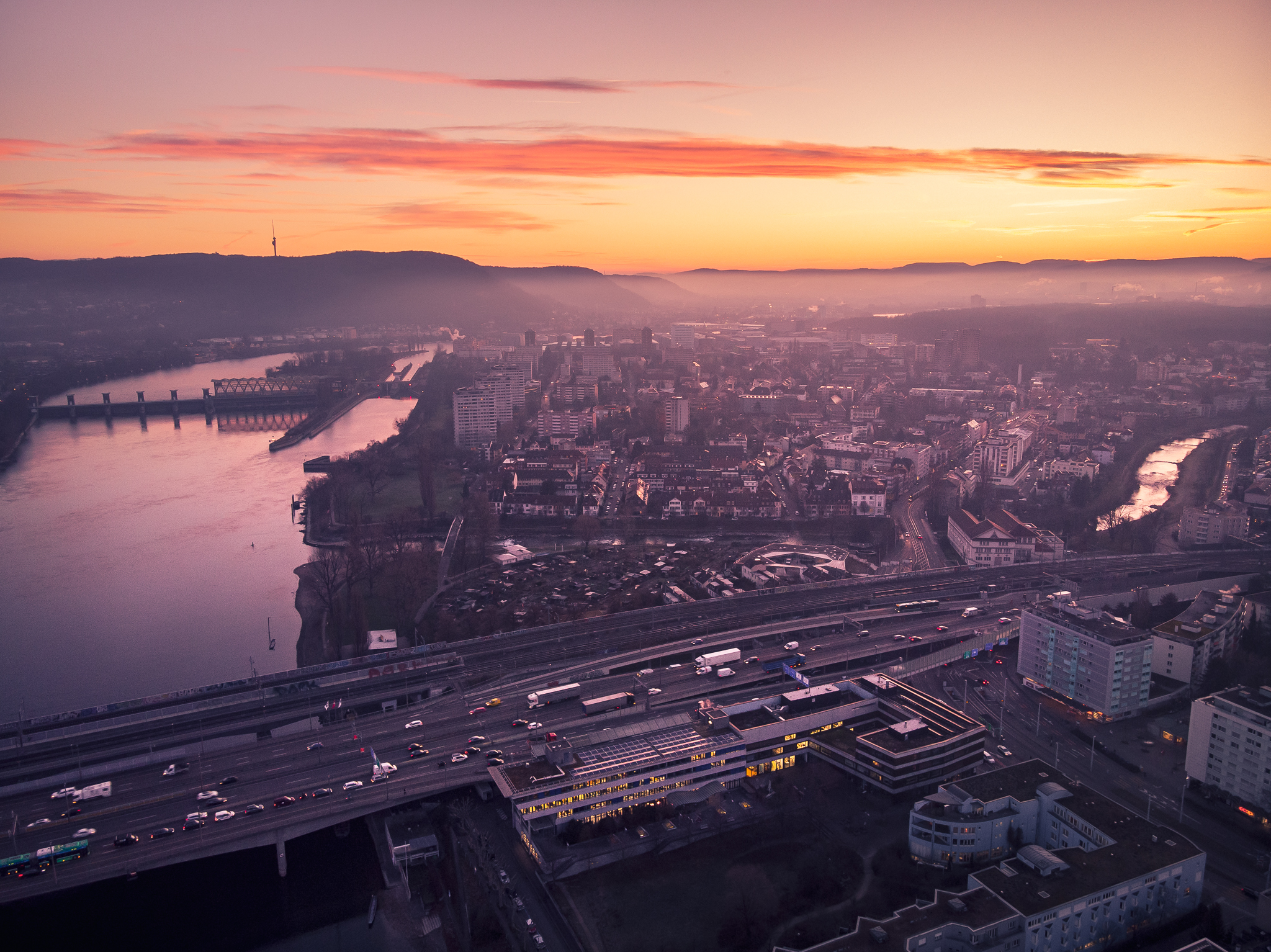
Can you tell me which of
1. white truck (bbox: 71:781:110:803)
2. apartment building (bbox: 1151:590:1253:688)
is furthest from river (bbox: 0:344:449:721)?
apartment building (bbox: 1151:590:1253:688)

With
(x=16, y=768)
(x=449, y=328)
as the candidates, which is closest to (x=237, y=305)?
(x=449, y=328)

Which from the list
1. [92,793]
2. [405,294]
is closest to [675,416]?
[92,793]

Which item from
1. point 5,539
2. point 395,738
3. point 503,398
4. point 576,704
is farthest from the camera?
point 503,398

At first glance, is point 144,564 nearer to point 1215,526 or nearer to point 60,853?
point 60,853

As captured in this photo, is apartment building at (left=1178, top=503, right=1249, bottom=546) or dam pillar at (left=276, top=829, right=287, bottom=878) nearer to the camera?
dam pillar at (left=276, top=829, right=287, bottom=878)

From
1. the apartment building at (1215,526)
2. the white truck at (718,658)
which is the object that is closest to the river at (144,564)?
the white truck at (718,658)

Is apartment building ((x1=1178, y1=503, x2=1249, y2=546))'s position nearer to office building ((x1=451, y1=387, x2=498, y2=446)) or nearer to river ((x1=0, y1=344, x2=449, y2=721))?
river ((x1=0, y1=344, x2=449, y2=721))

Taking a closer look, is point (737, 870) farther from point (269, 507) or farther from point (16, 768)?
point (269, 507)
